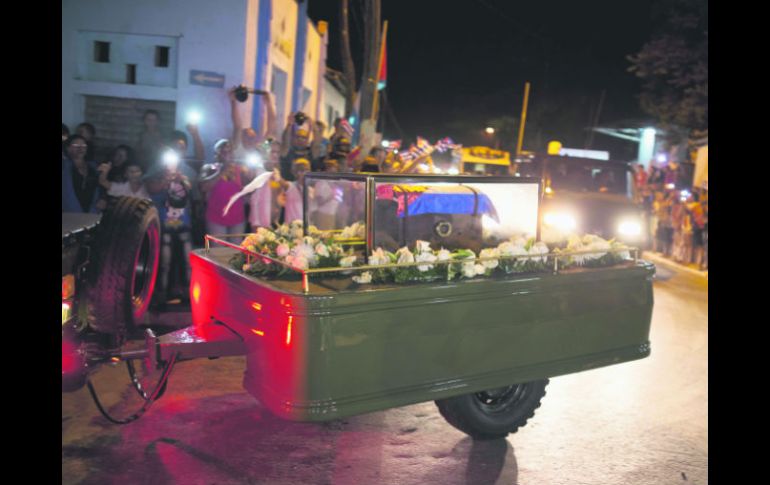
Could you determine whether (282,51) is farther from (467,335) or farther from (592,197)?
(467,335)

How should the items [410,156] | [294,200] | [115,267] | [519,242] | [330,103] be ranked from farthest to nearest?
[330,103], [410,156], [294,200], [519,242], [115,267]

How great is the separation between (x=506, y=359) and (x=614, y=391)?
2.44 meters

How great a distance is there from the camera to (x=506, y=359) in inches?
173

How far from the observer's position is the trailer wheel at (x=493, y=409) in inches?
191

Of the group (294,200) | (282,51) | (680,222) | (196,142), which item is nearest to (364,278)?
(294,200)

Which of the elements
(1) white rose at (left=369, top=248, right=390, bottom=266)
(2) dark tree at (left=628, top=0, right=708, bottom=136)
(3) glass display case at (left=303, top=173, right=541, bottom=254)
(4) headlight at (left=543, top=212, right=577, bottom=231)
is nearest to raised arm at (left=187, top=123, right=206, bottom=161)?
(3) glass display case at (left=303, top=173, right=541, bottom=254)

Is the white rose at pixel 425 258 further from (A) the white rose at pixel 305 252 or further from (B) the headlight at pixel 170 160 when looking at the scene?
(B) the headlight at pixel 170 160

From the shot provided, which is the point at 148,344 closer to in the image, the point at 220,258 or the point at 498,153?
the point at 220,258

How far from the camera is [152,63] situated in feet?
37.5

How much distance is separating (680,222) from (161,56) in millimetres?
11465

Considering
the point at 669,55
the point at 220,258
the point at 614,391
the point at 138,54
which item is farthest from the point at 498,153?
the point at 220,258

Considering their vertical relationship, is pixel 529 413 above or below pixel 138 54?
below

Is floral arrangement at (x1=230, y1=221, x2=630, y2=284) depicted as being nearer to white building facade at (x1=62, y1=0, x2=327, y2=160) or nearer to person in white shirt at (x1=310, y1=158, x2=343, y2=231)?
person in white shirt at (x1=310, y1=158, x2=343, y2=231)

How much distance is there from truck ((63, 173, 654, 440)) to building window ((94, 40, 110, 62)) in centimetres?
744
